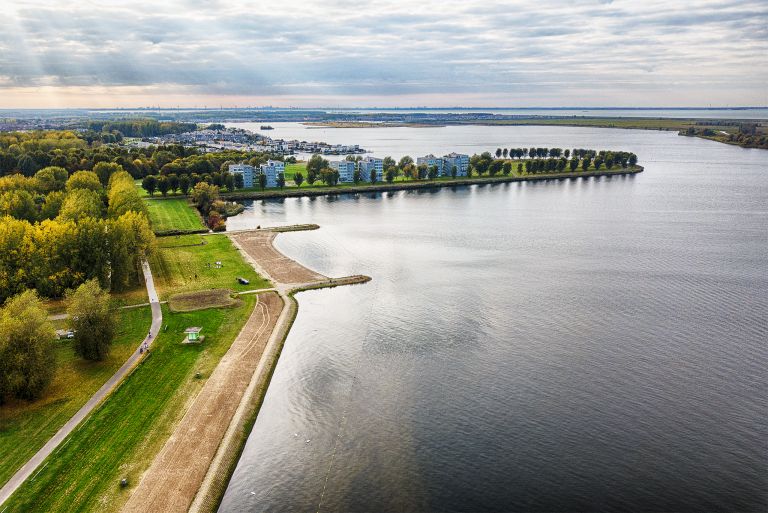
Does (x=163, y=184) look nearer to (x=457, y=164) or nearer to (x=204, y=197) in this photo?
(x=204, y=197)

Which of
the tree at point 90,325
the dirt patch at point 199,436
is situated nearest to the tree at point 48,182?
the tree at point 90,325

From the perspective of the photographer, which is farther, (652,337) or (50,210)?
(50,210)

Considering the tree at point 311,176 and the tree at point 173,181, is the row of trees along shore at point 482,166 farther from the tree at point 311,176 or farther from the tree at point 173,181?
the tree at point 173,181

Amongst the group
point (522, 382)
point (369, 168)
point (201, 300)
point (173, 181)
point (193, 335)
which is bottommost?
point (522, 382)

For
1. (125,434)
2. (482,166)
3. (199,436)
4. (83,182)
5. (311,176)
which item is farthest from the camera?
(482,166)

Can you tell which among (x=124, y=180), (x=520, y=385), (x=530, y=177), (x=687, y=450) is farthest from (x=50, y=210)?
(x=530, y=177)

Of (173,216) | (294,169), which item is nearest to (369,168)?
(294,169)

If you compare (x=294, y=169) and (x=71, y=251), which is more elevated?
(x=294, y=169)

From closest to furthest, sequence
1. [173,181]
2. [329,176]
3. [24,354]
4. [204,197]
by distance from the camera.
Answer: [24,354] → [204,197] → [173,181] → [329,176]

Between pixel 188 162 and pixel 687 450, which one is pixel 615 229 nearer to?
pixel 687 450
